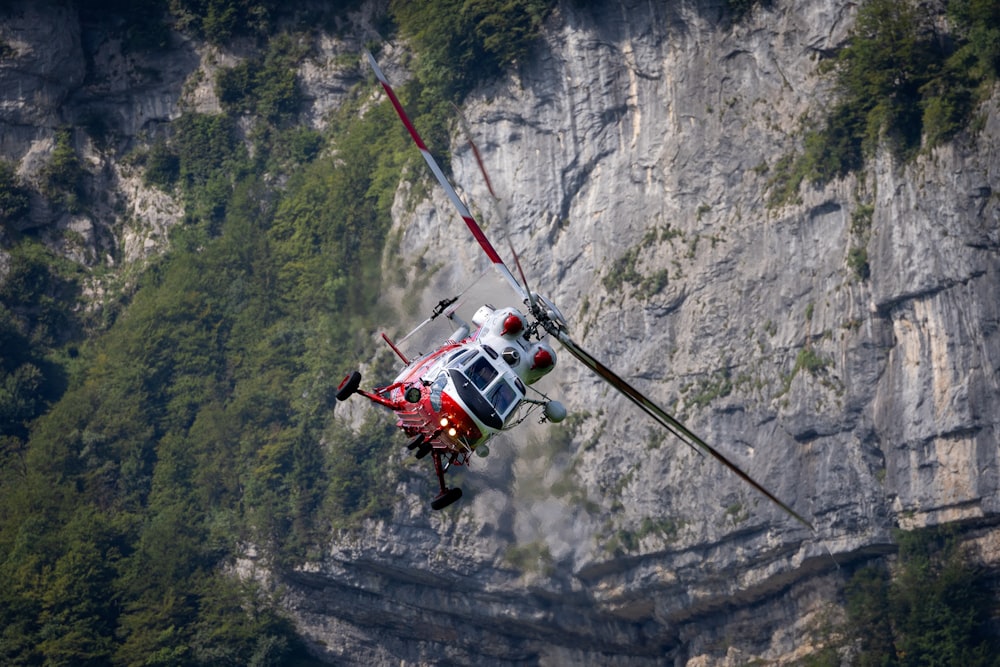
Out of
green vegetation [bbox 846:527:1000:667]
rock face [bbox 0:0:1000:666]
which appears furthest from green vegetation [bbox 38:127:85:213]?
green vegetation [bbox 846:527:1000:667]

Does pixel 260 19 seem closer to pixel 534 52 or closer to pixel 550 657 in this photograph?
pixel 534 52

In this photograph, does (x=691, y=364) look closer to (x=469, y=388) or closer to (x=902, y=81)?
(x=902, y=81)

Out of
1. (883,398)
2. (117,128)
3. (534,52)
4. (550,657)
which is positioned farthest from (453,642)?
(117,128)

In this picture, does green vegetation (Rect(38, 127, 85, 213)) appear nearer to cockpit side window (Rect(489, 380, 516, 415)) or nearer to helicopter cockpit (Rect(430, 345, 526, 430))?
helicopter cockpit (Rect(430, 345, 526, 430))

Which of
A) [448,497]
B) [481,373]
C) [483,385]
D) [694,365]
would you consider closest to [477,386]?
[483,385]

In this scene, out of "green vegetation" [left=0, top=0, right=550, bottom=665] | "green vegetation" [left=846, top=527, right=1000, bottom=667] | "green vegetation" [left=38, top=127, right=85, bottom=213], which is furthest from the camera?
"green vegetation" [left=38, top=127, right=85, bottom=213]

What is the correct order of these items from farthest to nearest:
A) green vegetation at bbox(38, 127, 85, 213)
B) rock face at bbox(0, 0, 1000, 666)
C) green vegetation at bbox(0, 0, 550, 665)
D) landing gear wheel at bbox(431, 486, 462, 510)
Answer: green vegetation at bbox(38, 127, 85, 213) < green vegetation at bbox(0, 0, 550, 665) < rock face at bbox(0, 0, 1000, 666) < landing gear wheel at bbox(431, 486, 462, 510)

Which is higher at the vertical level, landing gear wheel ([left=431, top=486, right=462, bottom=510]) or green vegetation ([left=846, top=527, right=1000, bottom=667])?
green vegetation ([left=846, top=527, right=1000, bottom=667])
